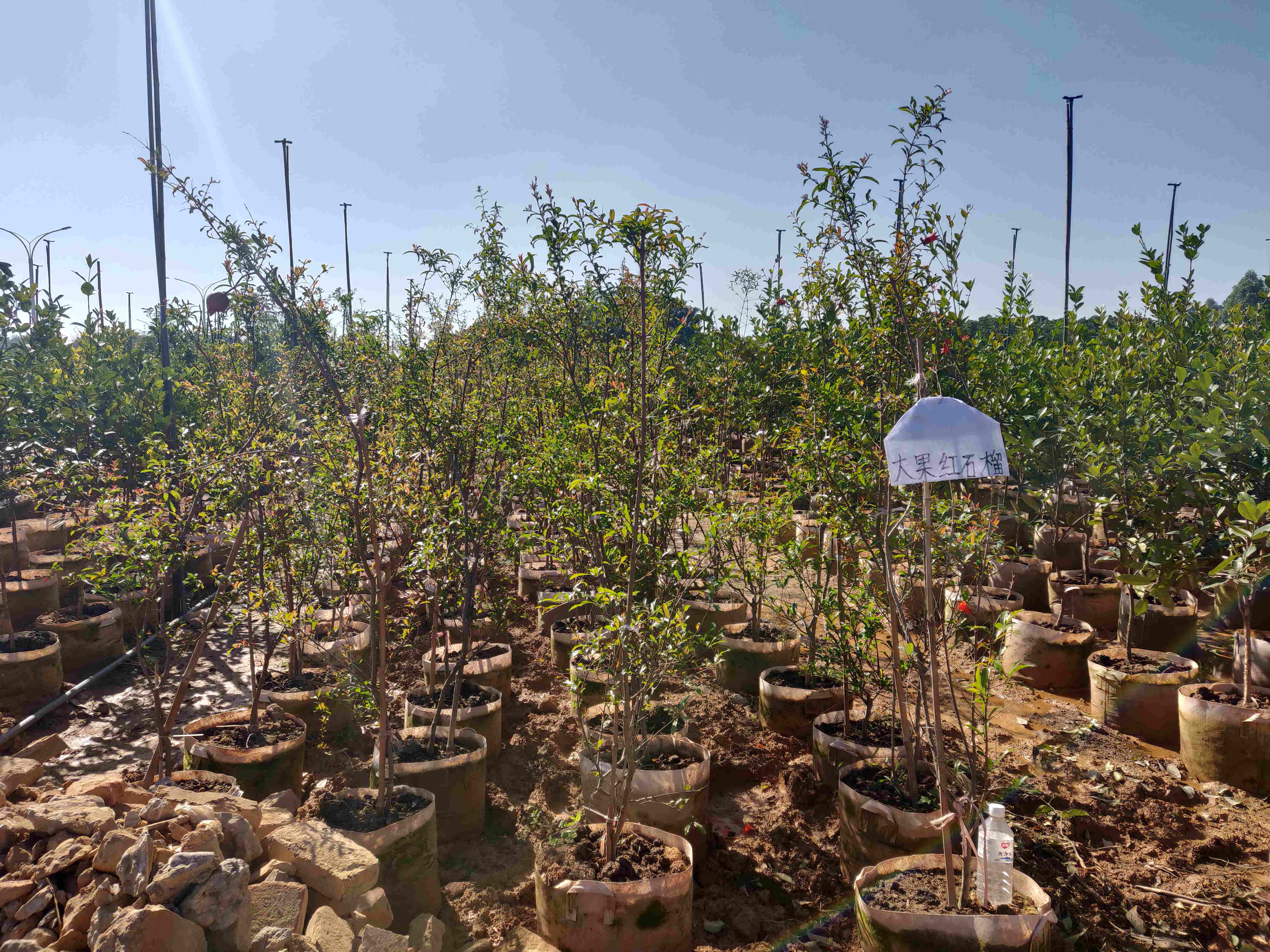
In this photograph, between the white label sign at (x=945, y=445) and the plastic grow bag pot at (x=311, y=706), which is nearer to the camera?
the white label sign at (x=945, y=445)

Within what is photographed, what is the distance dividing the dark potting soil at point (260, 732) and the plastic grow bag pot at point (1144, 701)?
217 inches

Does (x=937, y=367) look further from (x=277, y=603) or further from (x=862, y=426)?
(x=277, y=603)

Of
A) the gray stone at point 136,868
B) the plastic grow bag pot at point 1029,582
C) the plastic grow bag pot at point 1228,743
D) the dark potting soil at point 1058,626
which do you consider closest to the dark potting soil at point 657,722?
the gray stone at point 136,868

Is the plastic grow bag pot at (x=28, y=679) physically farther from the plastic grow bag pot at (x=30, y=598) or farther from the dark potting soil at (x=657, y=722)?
the dark potting soil at (x=657, y=722)

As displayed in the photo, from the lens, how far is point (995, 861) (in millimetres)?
2877

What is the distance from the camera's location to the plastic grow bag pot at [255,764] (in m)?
4.36

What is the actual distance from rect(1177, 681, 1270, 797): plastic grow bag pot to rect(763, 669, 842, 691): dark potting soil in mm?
2103

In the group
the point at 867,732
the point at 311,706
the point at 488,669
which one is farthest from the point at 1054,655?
the point at 311,706

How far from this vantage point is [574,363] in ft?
15.5

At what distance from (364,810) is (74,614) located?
5150 mm

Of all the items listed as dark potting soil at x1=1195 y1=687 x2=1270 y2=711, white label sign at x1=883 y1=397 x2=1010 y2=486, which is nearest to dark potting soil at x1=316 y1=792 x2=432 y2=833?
white label sign at x1=883 y1=397 x2=1010 y2=486

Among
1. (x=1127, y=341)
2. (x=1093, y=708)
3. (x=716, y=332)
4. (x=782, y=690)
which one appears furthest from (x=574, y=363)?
(x=716, y=332)

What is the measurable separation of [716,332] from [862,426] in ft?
26.6

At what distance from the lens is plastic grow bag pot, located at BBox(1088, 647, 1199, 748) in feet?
17.7
